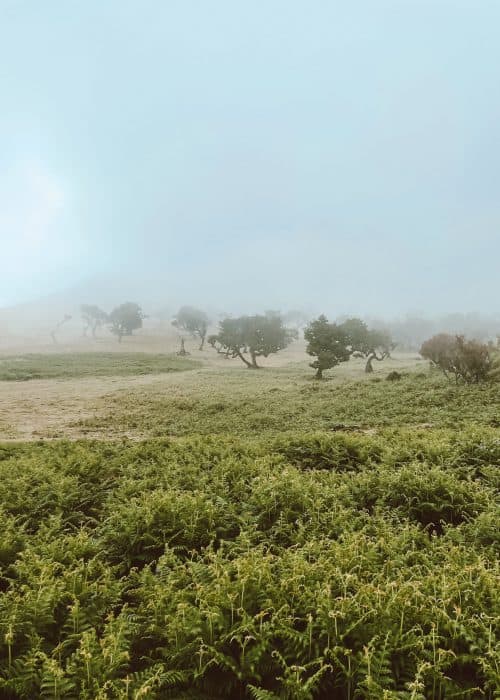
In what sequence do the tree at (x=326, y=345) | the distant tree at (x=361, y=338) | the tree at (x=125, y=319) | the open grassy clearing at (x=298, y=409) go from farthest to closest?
the tree at (x=125, y=319) → the distant tree at (x=361, y=338) → the tree at (x=326, y=345) → the open grassy clearing at (x=298, y=409)

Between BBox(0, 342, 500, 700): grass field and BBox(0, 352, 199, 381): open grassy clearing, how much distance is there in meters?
43.0

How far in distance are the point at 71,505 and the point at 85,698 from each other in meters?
6.41

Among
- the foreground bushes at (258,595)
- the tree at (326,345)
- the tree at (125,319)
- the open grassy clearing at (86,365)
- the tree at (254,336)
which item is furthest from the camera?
the tree at (125,319)

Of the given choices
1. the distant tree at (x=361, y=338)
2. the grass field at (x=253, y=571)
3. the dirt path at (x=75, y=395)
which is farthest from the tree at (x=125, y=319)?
the grass field at (x=253, y=571)

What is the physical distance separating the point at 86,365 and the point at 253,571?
215 ft

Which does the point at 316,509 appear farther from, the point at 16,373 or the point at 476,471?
the point at 16,373

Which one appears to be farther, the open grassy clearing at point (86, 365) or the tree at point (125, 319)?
the tree at point (125, 319)

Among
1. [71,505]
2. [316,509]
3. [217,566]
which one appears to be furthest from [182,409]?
[217,566]

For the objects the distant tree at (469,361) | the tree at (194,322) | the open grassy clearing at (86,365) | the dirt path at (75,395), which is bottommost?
the dirt path at (75,395)

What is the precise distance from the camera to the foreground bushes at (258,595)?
4125 mm

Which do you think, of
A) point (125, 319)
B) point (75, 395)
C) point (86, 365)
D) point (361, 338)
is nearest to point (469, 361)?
point (361, 338)

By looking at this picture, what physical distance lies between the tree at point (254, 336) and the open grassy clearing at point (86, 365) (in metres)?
7.31

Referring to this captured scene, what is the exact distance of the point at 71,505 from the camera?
31.8ft

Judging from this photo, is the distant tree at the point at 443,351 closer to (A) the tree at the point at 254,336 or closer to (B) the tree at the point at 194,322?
(A) the tree at the point at 254,336
